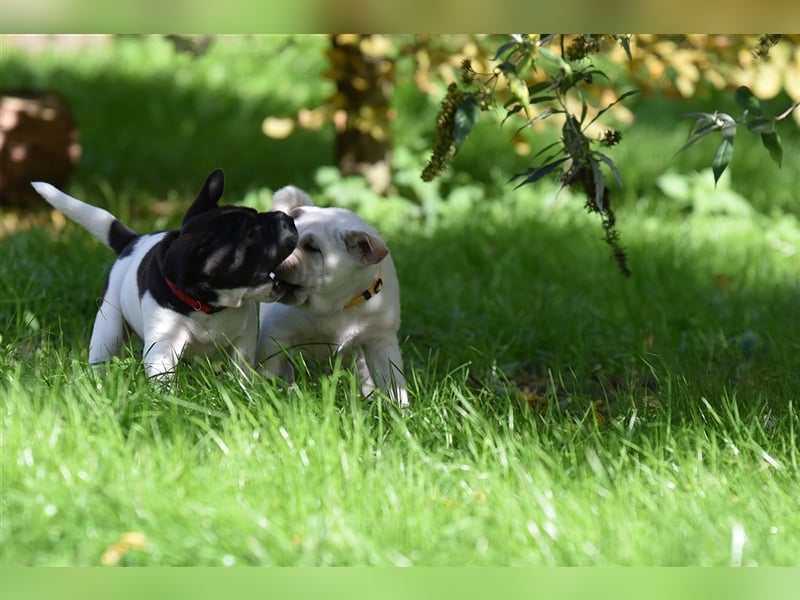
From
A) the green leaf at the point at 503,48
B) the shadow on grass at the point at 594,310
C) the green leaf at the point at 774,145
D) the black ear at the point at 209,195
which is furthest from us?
the shadow on grass at the point at 594,310

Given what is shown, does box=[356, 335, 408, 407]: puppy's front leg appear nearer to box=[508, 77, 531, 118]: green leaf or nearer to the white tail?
the white tail

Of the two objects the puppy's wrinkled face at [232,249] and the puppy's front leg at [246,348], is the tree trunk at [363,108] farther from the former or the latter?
the puppy's wrinkled face at [232,249]

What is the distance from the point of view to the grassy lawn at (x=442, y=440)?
2.61 m

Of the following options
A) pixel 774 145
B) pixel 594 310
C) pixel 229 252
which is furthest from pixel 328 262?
pixel 594 310

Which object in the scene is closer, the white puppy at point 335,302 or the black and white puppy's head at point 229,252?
the black and white puppy's head at point 229,252

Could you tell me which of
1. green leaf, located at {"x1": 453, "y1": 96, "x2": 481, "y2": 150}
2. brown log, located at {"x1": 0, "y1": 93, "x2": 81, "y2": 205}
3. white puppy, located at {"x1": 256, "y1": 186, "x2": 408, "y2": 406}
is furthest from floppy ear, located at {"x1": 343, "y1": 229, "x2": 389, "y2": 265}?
brown log, located at {"x1": 0, "y1": 93, "x2": 81, "y2": 205}

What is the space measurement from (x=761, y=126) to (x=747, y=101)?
0.14m

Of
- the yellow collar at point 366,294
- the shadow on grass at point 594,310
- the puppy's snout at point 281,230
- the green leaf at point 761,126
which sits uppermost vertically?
the green leaf at point 761,126

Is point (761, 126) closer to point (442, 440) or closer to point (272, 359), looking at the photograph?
point (442, 440)

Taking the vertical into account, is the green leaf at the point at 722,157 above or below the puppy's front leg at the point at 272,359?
above

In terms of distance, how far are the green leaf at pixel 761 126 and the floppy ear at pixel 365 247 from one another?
3.75 feet

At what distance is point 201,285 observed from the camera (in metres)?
3.45

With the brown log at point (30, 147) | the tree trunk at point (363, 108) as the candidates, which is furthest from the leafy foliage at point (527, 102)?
the brown log at point (30, 147)

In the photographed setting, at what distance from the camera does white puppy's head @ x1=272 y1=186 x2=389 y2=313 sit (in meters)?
3.62
